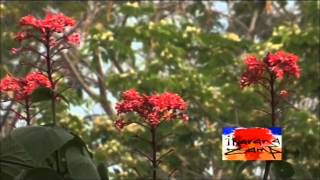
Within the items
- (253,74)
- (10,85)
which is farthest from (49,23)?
(253,74)

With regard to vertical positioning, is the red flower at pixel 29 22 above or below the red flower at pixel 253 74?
above

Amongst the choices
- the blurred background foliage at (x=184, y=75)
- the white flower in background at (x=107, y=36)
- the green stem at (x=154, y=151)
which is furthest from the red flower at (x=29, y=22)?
the white flower in background at (x=107, y=36)

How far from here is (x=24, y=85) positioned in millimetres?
2152

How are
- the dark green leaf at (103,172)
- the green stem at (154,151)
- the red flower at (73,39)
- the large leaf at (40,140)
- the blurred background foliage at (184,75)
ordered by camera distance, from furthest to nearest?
the blurred background foliage at (184,75), the red flower at (73,39), the green stem at (154,151), the dark green leaf at (103,172), the large leaf at (40,140)

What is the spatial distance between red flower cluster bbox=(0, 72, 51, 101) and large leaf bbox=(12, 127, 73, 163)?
0.28 meters

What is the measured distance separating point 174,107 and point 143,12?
7723mm

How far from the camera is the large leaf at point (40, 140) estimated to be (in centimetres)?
177

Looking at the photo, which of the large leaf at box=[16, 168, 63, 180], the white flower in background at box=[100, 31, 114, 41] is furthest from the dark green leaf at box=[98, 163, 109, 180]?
the white flower in background at box=[100, 31, 114, 41]

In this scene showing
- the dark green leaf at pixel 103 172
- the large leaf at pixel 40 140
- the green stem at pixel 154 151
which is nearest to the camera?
the large leaf at pixel 40 140

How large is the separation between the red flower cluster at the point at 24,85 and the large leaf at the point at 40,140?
0.93ft

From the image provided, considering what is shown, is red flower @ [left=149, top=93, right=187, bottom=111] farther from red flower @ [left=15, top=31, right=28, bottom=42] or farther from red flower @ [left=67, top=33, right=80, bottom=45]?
red flower @ [left=15, top=31, right=28, bottom=42]

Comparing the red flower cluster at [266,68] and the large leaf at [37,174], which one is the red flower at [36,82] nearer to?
the large leaf at [37,174]

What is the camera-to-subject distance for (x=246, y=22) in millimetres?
13234

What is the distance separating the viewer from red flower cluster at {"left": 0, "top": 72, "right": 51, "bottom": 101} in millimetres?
2113
